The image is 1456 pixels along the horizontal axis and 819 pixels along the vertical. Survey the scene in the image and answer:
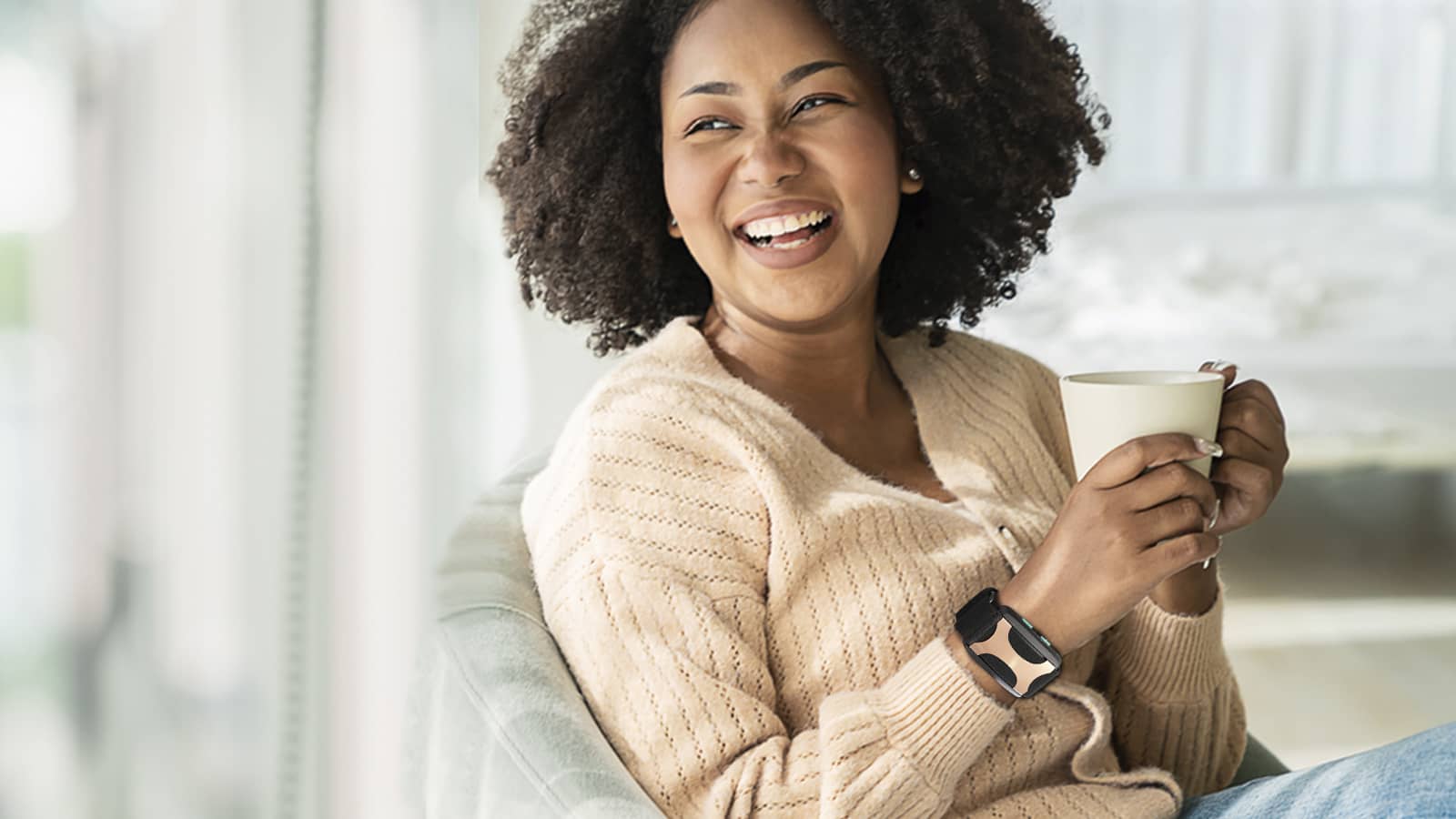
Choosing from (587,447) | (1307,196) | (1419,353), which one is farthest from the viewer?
(1307,196)

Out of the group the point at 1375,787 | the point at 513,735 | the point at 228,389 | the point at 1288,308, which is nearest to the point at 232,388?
the point at 228,389

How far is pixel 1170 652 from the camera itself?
1.19 metres

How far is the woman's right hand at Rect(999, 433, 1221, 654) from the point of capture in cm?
93

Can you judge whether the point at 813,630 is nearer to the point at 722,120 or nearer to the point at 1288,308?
the point at 722,120

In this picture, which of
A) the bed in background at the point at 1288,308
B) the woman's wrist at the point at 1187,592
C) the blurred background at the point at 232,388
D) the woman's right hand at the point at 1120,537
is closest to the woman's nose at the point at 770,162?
the woman's right hand at the point at 1120,537

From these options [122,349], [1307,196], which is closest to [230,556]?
[122,349]

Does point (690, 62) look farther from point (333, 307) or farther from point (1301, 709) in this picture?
point (1301, 709)

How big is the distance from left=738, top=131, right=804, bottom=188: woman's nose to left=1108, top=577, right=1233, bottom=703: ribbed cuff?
482 mm

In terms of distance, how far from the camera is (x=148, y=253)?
314mm

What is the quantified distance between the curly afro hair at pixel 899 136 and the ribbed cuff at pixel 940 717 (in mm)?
538

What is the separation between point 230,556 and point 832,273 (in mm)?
893

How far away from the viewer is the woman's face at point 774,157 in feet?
3.80

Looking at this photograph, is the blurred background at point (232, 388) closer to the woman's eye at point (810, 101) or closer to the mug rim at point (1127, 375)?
the mug rim at point (1127, 375)

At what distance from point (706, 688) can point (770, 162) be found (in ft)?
1.47
